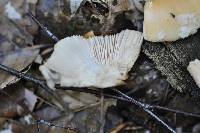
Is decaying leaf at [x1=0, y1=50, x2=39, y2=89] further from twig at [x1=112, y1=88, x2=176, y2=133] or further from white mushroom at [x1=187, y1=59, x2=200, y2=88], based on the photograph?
white mushroom at [x1=187, y1=59, x2=200, y2=88]

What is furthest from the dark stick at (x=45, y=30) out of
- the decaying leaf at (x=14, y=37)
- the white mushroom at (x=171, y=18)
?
the white mushroom at (x=171, y=18)

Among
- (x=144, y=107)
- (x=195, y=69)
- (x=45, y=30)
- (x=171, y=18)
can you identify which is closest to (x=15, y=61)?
(x=45, y=30)

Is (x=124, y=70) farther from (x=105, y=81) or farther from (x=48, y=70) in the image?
(x=48, y=70)

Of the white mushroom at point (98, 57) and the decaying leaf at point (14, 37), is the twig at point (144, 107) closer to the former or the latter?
the white mushroom at point (98, 57)

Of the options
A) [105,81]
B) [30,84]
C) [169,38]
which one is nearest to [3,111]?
[30,84]

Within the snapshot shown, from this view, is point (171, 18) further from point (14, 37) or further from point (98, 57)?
point (14, 37)
